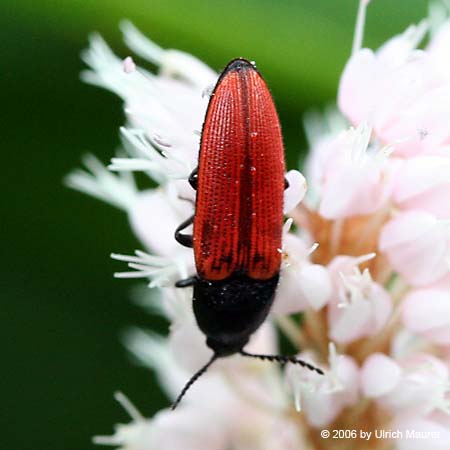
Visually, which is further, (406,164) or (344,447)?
(344,447)

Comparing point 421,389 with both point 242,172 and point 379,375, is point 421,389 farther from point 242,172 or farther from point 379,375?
point 242,172

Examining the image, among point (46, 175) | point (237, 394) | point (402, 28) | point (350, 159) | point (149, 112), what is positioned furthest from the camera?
point (46, 175)

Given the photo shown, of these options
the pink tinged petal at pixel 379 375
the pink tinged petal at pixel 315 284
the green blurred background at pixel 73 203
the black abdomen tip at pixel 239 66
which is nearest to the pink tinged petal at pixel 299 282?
the pink tinged petal at pixel 315 284

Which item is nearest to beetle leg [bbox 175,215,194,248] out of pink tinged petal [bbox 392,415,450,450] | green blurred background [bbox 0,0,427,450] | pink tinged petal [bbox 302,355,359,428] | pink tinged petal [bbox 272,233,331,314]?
pink tinged petal [bbox 272,233,331,314]

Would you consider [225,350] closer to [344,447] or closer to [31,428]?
[344,447]

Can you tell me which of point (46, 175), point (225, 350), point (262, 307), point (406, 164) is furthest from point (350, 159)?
point (46, 175)

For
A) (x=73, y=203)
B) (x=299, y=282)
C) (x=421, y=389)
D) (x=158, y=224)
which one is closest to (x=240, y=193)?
(x=299, y=282)

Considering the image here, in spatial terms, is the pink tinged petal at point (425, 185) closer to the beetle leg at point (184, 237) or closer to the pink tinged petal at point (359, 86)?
the pink tinged petal at point (359, 86)
